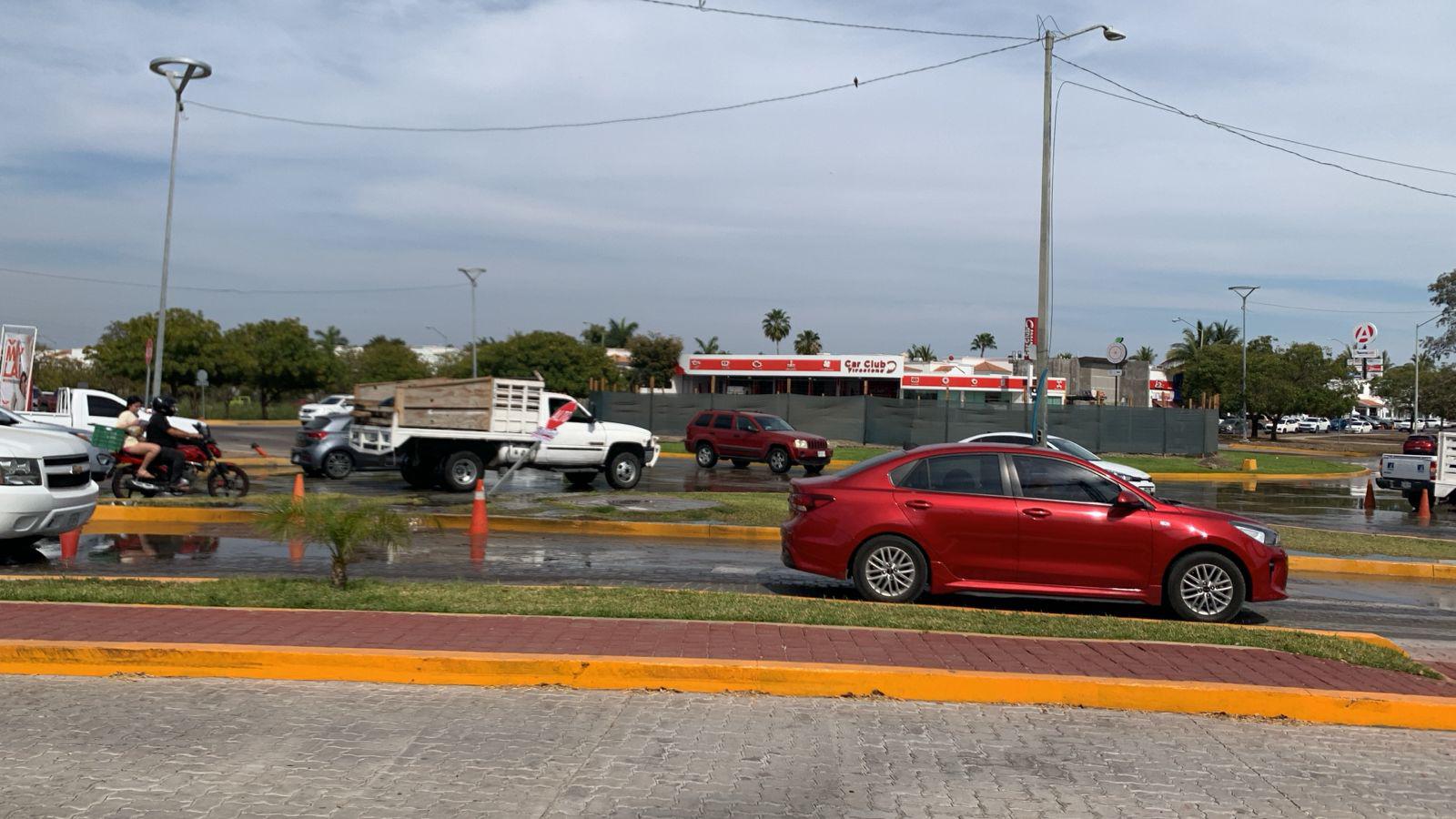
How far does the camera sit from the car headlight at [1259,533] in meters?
10.2

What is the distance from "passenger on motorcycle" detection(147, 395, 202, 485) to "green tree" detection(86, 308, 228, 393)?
50.4 meters

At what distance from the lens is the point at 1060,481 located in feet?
33.6

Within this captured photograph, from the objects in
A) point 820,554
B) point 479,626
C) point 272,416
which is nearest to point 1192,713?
point 820,554

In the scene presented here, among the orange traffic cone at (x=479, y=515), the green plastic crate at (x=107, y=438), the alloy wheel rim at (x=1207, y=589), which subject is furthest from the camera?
the green plastic crate at (x=107, y=438)

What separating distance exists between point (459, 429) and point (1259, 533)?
562 inches

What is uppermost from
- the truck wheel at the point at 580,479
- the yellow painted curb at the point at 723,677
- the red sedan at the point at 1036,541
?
the red sedan at the point at 1036,541

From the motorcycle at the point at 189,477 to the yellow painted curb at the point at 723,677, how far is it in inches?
426

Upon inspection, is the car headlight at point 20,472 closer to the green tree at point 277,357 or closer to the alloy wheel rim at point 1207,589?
the alloy wheel rim at point 1207,589

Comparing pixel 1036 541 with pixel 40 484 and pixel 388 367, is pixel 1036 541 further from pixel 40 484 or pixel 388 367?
pixel 388 367

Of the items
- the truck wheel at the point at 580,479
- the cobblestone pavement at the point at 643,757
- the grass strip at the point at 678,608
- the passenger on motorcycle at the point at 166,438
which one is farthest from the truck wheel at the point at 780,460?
the cobblestone pavement at the point at 643,757

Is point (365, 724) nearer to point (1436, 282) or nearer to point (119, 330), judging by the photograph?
point (119, 330)

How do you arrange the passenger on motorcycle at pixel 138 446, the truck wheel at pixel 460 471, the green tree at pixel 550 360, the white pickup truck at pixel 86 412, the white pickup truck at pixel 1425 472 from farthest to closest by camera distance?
the green tree at pixel 550 360 → the white pickup truck at pixel 1425 472 → the white pickup truck at pixel 86 412 → the truck wheel at pixel 460 471 → the passenger on motorcycle at pixel 138 446

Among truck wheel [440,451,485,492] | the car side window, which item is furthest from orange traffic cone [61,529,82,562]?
the car side window

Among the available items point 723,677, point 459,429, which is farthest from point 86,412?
point 723,677
